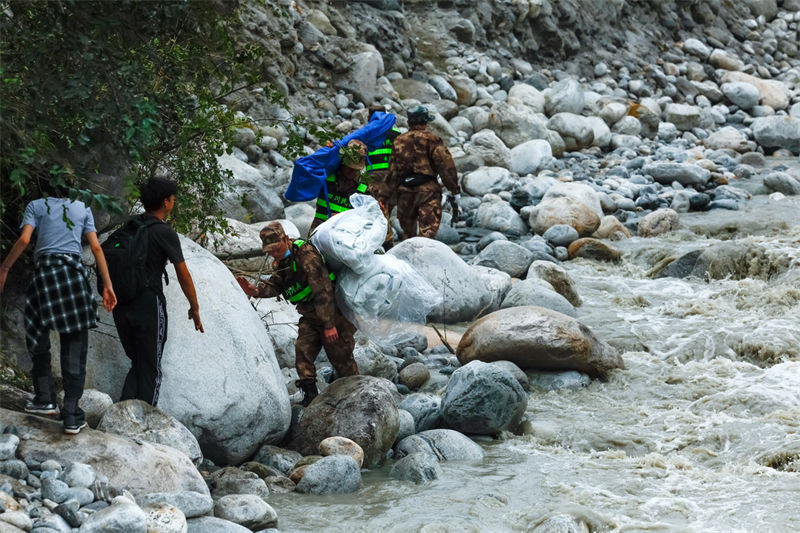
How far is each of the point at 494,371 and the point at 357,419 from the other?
1.33m

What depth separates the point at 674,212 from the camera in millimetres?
15086


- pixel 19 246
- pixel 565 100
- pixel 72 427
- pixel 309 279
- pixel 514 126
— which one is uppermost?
pixel 19 246

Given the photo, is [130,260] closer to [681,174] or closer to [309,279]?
[309,279]

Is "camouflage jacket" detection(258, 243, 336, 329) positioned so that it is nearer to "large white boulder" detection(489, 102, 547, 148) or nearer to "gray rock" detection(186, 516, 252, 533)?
"gray rock" detection(186, 516, 252, 533)

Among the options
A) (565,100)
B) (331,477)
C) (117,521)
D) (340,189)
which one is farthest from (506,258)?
(565,100)

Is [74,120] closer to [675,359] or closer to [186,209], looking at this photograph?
[186,209]

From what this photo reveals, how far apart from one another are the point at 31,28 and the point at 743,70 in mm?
23941

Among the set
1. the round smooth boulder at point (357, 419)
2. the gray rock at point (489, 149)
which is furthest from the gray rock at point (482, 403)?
the gray rock at point (489, 149)

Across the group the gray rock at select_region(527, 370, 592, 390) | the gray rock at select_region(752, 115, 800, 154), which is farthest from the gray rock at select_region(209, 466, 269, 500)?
the gray rock at select_region(752, 115, 800, 154)

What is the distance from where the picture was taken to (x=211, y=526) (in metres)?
5.05

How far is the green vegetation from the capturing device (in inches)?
203

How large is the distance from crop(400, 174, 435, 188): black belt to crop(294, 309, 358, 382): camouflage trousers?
4098mm

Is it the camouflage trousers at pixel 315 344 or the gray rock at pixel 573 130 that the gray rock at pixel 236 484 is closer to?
the camouflage trousers at pixel 315 344

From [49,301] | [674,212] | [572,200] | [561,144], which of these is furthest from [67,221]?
[561,144]
